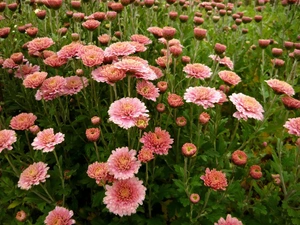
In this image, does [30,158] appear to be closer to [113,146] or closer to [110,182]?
[113,146]

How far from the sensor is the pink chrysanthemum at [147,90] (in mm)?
1700

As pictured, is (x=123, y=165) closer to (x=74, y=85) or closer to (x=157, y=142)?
(x=157, y=142)

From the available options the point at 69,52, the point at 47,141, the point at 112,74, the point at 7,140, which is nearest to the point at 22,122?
the point at 7,140

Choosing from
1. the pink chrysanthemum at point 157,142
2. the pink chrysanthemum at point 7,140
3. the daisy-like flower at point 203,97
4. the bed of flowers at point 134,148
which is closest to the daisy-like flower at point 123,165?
the bed of flowers at point 134,148

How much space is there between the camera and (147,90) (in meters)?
1.72

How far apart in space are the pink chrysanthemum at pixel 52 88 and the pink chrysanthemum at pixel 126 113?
1.42 feet

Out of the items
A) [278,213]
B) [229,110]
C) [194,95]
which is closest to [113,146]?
[194,95]

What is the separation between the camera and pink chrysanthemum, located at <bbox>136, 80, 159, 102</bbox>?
5.58 feet

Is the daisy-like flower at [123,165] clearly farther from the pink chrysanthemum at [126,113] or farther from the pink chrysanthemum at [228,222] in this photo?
the pink chrysanthemum at [228,222]

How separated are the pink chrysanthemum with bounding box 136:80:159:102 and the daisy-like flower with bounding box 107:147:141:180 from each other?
36 cm

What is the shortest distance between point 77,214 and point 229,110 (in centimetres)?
160

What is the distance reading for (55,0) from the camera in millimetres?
2148

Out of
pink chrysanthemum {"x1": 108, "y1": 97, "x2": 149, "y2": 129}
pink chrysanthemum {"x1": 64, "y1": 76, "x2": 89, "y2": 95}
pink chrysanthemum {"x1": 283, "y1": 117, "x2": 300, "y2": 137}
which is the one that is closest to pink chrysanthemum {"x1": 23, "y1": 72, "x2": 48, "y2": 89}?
pink chrysanthemum {"x1": 64, "y1": 76, "x2": 89, "y2": 95}

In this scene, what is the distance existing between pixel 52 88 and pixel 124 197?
766 millimetres
